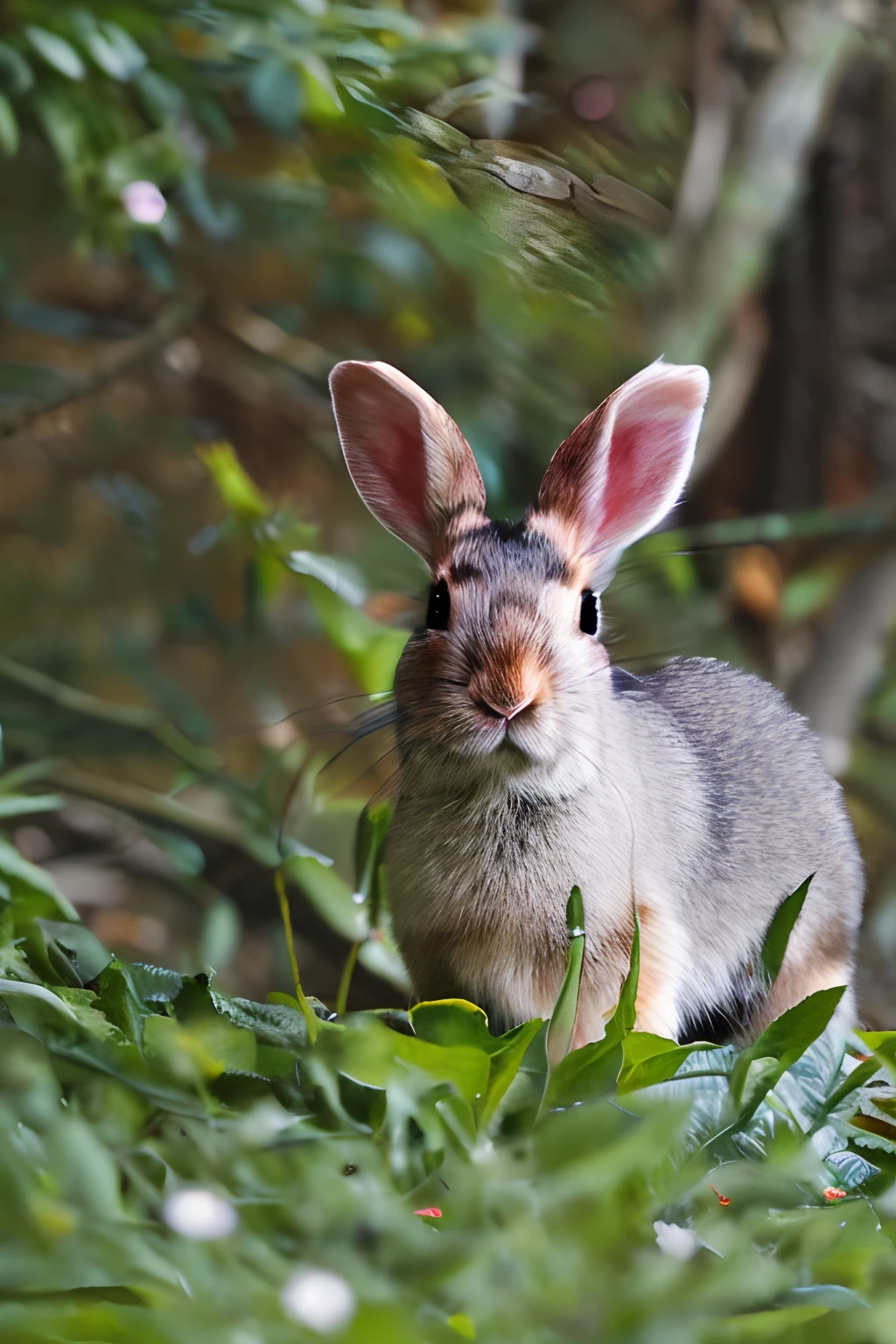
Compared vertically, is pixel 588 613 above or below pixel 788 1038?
above

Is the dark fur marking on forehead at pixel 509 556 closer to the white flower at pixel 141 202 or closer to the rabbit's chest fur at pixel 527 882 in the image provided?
the rabbit's chest fur at pixel 527 882

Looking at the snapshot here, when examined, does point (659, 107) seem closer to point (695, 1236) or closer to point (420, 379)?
point (420, 379)

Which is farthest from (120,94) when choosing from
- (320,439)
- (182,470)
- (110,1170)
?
(110,1170)

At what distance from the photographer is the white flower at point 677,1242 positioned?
44 centimetres

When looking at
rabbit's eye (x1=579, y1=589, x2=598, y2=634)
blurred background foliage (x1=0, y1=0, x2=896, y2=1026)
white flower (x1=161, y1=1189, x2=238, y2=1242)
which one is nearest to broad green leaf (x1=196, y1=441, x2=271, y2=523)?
blurred background foliage (x1=0, y1=0, x2=896, y2=1026)

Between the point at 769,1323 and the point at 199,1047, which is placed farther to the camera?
the point at 199,1047

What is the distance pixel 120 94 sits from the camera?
1286 mm

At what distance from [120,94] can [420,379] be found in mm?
431

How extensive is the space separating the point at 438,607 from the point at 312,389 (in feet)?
2.97

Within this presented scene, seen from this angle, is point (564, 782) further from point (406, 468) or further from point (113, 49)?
point (113, 49)

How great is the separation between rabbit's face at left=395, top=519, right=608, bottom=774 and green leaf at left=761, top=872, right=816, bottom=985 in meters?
0.13

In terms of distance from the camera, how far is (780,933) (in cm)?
64

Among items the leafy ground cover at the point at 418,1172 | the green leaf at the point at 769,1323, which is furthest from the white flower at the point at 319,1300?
the green leaf at the point at 769,1323

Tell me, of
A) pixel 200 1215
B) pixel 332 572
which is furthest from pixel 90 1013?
pixel 332 572
